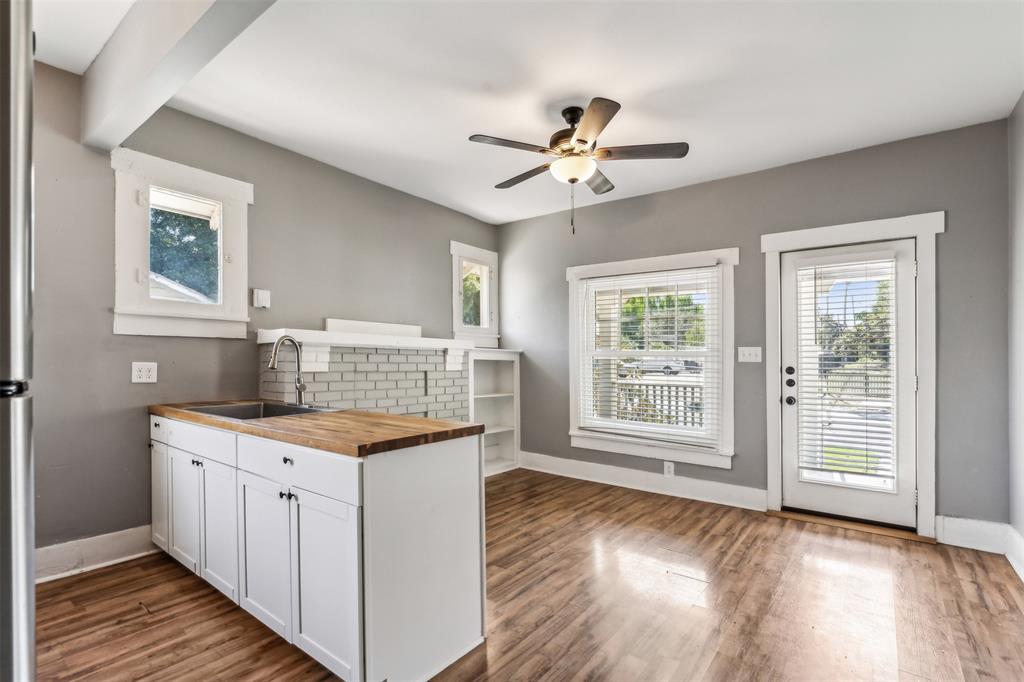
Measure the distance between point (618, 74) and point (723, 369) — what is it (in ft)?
7.90

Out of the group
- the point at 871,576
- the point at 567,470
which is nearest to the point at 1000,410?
the point at 871,576

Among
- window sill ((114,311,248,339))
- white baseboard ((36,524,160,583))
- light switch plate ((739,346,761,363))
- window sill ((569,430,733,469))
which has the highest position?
window sill ((114,311,248,339))

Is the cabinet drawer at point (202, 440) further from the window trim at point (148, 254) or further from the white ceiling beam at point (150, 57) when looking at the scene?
the white ceiling beam at point (150, 57)

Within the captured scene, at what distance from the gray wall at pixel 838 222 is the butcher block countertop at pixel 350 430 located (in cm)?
266

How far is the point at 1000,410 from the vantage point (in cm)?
306

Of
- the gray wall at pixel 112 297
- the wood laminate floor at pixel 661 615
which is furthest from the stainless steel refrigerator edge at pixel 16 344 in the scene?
the gray wall at pixel 112 297

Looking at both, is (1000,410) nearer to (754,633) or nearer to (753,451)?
(753,451)

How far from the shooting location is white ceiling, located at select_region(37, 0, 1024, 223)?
7.23ft

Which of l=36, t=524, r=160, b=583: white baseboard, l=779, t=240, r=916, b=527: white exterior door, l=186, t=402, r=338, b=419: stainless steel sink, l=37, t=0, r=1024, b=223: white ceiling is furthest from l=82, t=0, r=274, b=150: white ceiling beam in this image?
l=779, t=240, r=916, b=527: white exterior door

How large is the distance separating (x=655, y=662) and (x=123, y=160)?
359cm

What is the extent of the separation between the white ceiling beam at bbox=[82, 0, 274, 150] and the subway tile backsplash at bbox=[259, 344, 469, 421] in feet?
4.65

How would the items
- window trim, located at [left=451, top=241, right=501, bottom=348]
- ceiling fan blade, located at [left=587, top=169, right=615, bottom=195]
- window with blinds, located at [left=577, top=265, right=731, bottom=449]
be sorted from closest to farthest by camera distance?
ceiling fan blade, located at [left=587, top=169, right=615, bottom=195] < window with blinds, located at [left=577, top=265, right=731, bottom=449] < window trim, located at [left=451, top=241, right=501, bottom=348]

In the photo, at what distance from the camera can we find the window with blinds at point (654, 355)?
13.6 ft

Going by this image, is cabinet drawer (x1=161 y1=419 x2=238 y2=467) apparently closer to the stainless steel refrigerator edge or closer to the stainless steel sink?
the stainless steel sink
